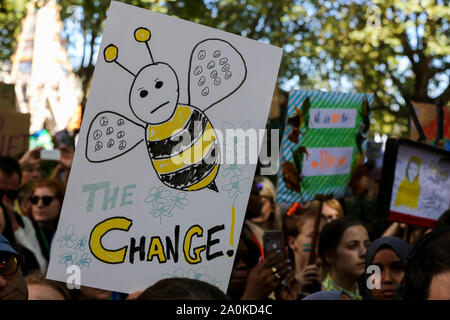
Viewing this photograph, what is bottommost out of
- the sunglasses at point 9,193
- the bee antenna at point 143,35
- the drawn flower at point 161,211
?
the sunglasses at point 9,193

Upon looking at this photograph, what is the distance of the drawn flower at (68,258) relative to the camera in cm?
249

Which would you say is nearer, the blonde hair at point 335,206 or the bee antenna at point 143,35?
the bee antenna at point 143,35

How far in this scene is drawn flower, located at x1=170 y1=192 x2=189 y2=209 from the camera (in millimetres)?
2666

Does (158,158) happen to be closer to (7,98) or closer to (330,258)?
(330,258)

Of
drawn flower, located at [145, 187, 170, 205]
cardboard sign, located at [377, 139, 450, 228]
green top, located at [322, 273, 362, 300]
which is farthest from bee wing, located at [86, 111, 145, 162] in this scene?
cardboard sign, located at [377, 139, 450, 228]

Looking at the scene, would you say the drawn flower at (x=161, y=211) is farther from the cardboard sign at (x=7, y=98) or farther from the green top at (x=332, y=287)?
the cardboard sign at (x=7, y=98)

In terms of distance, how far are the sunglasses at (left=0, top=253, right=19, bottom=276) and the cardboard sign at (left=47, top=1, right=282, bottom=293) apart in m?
0.26

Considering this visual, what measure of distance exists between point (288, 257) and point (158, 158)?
202 cm

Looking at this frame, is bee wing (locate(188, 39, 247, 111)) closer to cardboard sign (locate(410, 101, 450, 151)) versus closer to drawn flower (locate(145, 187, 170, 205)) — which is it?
drawn flower (locate(145, 187, 170, 205))

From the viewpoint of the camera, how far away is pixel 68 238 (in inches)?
99.0

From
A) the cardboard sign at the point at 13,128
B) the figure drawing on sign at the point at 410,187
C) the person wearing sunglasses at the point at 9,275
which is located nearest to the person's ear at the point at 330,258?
the figure drawing on sign at the point at 410,187

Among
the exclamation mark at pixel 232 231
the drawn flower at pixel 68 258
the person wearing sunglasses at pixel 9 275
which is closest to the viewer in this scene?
the person wearing sunglasses at pixel 9 275

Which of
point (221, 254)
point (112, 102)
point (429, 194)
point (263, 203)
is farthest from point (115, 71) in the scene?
point (263, 203)

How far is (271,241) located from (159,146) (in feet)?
2.86
